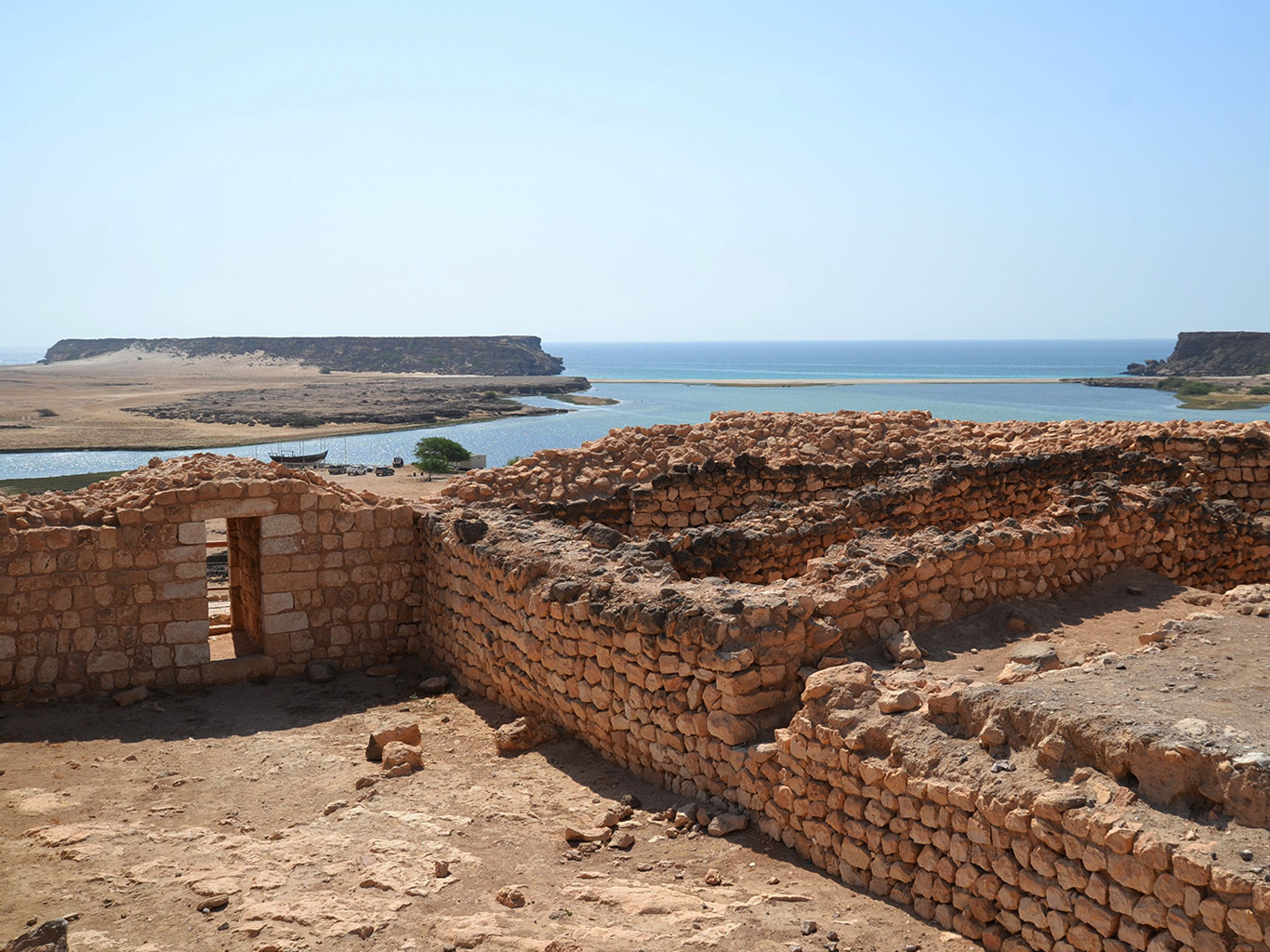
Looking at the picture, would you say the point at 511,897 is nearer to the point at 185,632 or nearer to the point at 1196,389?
the point at 185,632

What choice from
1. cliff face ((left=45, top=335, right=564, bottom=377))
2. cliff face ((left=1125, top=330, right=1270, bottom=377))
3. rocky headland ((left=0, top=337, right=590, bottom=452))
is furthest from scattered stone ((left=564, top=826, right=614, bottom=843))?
cliff face ((left=45, top=335, right=564, bottom=377))

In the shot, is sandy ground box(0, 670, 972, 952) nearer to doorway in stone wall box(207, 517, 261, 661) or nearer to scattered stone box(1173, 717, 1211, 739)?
scattered stone box(1173, 717, 1211, 739)

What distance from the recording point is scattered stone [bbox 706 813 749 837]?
5863 mm

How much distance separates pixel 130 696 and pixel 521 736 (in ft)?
12.8

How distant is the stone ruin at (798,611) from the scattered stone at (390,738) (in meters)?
0.94

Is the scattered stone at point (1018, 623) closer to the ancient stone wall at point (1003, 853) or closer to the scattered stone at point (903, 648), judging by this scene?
the scattered stone at point (903, 648)

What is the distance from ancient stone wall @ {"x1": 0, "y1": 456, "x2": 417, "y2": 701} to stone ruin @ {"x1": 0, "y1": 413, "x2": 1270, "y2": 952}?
3cm

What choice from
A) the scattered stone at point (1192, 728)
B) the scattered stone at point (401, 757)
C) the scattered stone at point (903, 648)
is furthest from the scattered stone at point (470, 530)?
the scattered stone at point (1192, 728)

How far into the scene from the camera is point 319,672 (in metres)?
9.75

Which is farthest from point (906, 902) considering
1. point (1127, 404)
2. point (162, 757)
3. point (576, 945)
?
point (1127, 404)

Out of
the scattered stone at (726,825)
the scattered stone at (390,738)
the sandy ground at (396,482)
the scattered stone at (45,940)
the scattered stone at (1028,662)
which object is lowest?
the sandy ground at (396,482)

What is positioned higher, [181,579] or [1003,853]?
[181,579]

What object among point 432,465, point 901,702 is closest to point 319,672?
point 901,702

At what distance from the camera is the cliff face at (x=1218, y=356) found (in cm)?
8606
